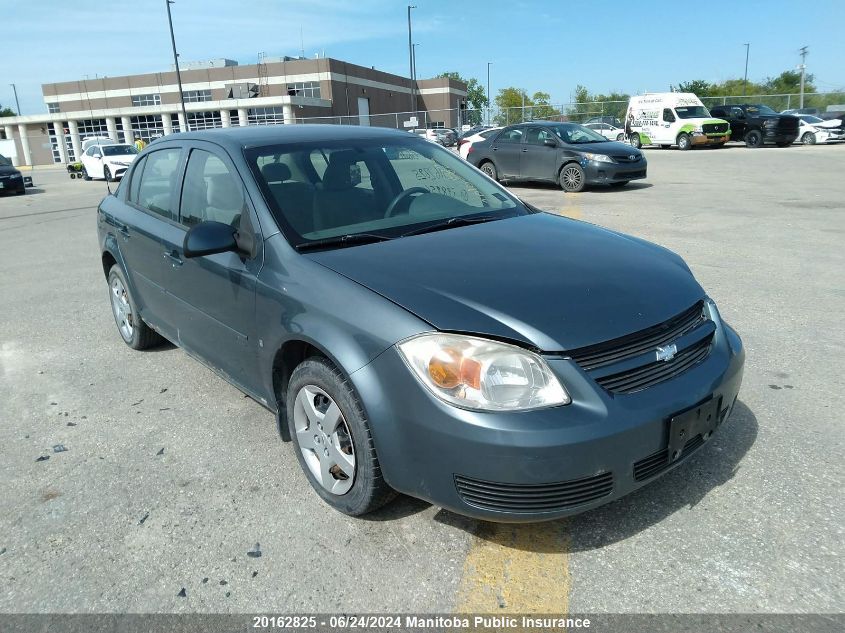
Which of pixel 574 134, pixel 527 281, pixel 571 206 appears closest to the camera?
pixel 527 281

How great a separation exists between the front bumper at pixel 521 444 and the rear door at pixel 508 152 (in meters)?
13.3

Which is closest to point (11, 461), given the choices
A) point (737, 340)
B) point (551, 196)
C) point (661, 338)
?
point (661, 338)

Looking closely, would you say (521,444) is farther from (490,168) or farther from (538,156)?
(490,168)

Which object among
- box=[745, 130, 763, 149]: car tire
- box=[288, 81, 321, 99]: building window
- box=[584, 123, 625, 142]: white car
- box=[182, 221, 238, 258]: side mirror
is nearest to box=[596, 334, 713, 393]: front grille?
box=[182, 221, 238, 258]: side mirror

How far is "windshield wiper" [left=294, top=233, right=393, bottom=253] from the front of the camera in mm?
2904

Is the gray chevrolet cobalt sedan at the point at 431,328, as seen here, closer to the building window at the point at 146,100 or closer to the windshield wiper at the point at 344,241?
the windshield wiper at the point at 344,241

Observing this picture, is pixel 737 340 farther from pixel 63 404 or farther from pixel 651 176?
pixel 651 176

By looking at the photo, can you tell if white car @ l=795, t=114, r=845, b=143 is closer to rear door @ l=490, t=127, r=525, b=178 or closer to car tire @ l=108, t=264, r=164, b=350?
rear door @ l=490, t=127, r=525, b=178

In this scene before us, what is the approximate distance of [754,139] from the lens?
91.5 feet

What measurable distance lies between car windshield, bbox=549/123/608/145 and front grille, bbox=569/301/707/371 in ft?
41.2

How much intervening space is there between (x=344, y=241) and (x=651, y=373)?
1460mm

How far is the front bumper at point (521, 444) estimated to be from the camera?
2.13 metres

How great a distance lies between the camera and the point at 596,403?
2.19 metres

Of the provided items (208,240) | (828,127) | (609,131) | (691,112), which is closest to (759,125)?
(691,112)
